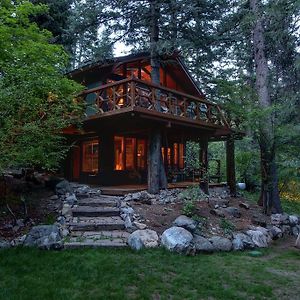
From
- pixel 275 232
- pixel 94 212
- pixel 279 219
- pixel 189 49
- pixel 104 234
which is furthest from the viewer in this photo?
pixel 189 49

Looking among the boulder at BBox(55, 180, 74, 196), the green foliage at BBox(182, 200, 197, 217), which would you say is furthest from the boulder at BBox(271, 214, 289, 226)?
the boulder at BBox(55, 180, 74, 196)

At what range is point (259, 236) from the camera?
938 centimetres

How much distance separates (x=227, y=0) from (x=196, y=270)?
40.2ft

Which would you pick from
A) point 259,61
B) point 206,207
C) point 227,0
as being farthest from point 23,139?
point 227,0

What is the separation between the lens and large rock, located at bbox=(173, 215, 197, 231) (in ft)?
28.7

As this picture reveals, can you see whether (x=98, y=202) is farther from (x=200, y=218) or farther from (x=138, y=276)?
(x=138, y=276)

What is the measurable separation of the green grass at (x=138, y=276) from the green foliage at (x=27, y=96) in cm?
225

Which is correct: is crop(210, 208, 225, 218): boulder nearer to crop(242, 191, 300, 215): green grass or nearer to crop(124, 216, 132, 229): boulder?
crop(124, 216, 132, 229): boulder

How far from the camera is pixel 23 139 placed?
23.6 feet

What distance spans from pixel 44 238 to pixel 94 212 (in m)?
2.31

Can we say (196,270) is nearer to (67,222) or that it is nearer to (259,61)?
(67,222)

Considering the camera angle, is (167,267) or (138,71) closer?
(167,267)

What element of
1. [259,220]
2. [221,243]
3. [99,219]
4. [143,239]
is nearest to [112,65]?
[99,219]

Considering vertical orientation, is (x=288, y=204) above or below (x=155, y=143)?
below
